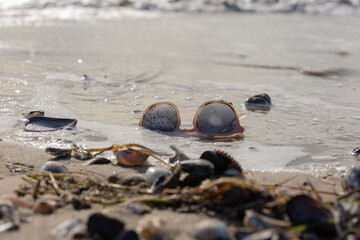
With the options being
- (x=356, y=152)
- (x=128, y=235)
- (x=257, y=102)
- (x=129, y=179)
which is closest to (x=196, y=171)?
(x=129, y=179)

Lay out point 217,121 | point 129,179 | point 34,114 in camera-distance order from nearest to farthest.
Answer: point 129,179
point 217,121
point 34,114

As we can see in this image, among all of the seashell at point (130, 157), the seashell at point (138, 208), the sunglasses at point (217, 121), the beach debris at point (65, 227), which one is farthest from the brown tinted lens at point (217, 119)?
the beach debris at point (65, 227)

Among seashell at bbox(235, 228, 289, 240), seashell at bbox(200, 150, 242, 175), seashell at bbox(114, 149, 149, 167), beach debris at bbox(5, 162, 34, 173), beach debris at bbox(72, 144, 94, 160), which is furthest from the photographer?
beach debris at bbox(72, 144, 94, 160)

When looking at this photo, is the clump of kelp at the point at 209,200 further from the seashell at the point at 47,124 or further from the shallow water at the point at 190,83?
the seashell at the point at 47,124

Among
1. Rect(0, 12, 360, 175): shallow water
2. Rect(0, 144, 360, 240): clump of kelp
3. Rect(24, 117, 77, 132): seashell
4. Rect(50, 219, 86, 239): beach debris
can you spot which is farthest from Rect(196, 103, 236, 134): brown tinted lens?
Rect(50, 219, 86, 239): beach debris

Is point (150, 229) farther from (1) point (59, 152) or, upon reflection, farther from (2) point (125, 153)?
(1) point (59, 152)

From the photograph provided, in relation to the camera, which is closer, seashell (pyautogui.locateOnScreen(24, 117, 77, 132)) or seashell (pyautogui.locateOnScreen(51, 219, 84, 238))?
seashell (pyautogui.locateOnScreen(51, 219, 84, 238))

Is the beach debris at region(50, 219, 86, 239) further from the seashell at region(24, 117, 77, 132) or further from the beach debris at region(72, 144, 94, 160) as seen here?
the seashell at region(24, 117, 77, 132)
